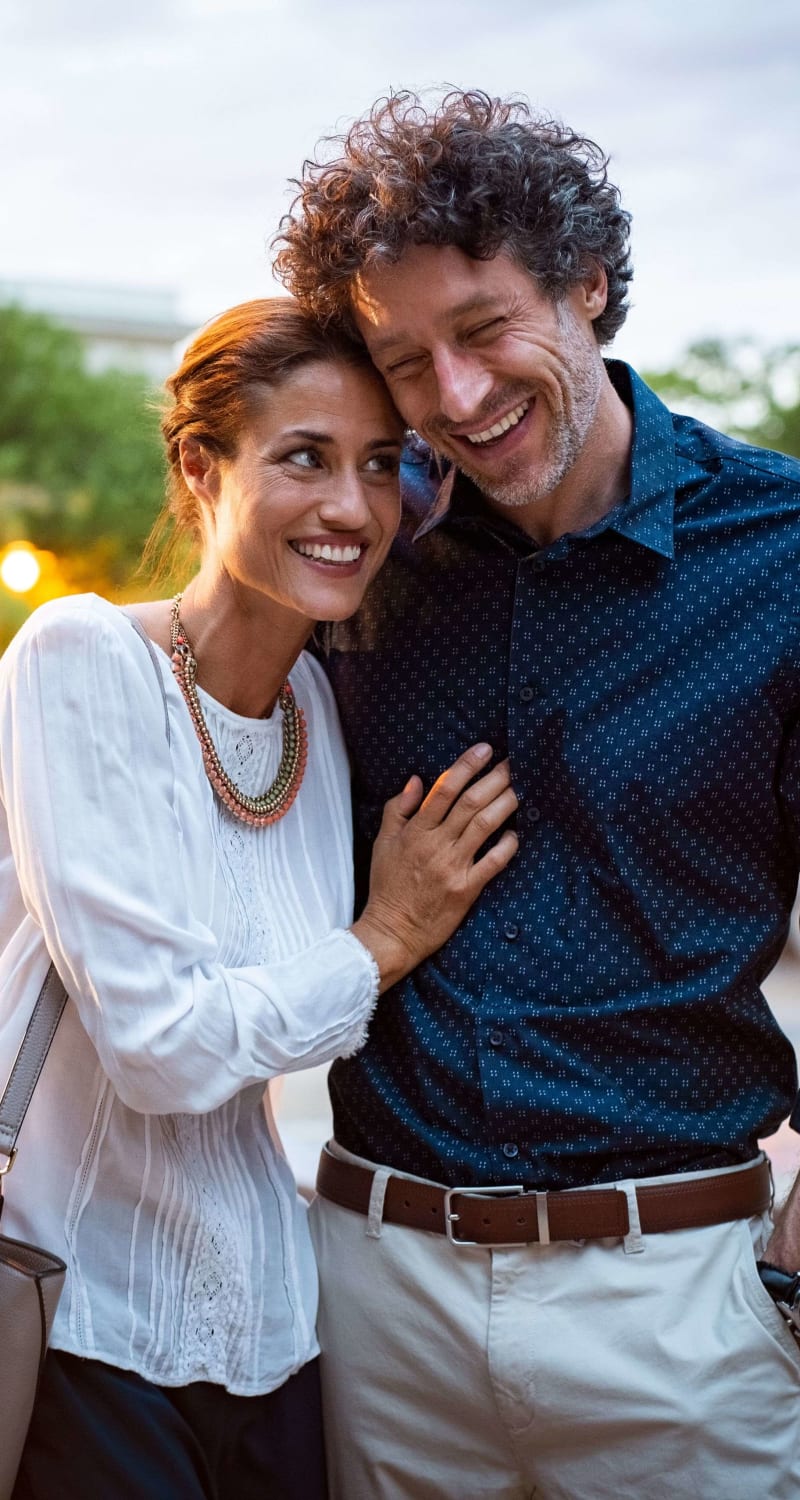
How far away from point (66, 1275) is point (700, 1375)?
2.67 ft

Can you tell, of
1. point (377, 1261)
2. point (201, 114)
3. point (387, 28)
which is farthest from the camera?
point (201, 114)

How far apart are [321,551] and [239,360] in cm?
27

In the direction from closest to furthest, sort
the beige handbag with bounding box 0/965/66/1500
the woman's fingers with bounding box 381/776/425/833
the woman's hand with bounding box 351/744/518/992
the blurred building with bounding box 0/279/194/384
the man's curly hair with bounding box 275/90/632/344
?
the beige handbag with bounding box 0/965/66/1500 → the man's curly hair with bounding box 275/90/632/344 → the woman's hand with bounding box 351/744/518/992 → the woman's fingers with bounding box 381/776/425/833 → the blurred building with bounding box 0/279/194/384

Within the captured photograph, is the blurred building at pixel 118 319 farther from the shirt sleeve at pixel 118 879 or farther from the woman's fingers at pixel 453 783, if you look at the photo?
the shirt sleeve at pixel 118 879

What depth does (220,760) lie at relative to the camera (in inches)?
81.7

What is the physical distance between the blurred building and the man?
30.6 m

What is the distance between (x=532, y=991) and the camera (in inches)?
81.5

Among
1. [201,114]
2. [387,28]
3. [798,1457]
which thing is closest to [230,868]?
[798,1457]

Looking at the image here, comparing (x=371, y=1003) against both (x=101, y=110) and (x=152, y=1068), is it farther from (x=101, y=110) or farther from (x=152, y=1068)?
(x=101, y=110)

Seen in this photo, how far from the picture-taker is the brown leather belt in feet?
6.61

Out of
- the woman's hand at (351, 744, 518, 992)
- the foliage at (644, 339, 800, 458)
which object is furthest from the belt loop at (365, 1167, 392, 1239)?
the foliage at (644, 339, 800, 458)

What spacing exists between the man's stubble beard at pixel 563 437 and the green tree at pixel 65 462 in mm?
18470

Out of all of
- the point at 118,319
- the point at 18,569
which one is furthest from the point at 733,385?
the point at 18,569

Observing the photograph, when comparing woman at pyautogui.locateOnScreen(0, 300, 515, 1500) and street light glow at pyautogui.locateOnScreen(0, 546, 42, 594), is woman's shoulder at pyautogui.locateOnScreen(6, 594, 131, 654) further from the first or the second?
street light glow at pyautogui.locateOnScreen(0, 546, 42, 594)
